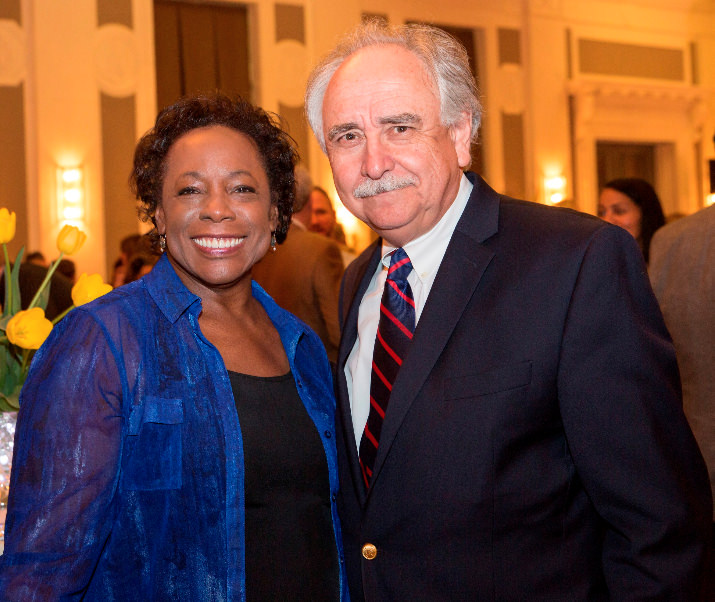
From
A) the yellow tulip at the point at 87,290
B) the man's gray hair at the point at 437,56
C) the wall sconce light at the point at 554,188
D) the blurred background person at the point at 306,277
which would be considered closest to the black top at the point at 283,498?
the yellow tulip at the point at 87,290

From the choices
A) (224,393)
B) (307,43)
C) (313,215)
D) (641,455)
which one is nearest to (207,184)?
(224,393)

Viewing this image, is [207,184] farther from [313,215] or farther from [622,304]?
[313,215]

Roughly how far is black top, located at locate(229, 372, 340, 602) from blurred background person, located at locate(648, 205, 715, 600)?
119 centimetres

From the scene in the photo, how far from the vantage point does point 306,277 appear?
156 inches

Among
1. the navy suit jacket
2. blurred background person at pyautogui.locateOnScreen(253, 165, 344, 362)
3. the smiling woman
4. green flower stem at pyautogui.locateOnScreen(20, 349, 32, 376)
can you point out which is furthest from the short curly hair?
blurred background person at pyautogui.locateOnScreen(253, 165, 344, 362)

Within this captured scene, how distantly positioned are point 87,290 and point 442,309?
33.4 inches

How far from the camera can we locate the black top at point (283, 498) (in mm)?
1777

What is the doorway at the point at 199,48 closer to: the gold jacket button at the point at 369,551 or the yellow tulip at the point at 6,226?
the yellow tulip at the point at 6,226

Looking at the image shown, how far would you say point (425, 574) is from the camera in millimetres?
1576

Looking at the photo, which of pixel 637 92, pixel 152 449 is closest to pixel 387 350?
pixel 152 449

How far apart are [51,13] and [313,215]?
471 centimetres

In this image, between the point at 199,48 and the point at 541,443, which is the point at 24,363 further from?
the point at 199,48

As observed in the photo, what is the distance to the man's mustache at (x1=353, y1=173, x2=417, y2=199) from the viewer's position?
1778 millimetres

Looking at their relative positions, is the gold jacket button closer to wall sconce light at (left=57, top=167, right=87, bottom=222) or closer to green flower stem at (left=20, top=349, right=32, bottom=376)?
green flower stem at (left=20, top=349, right=32, bottom=376)
